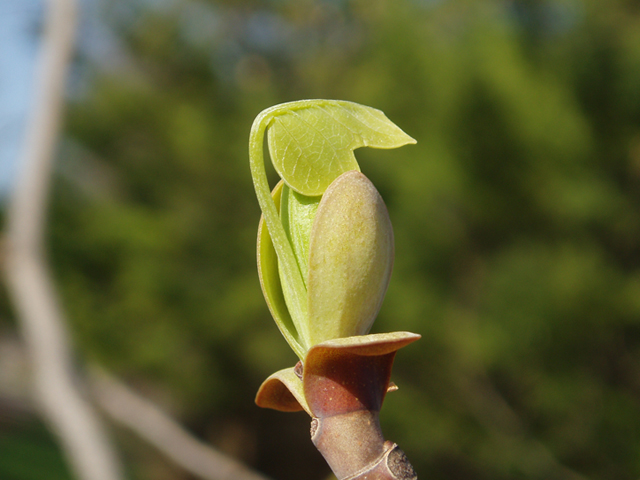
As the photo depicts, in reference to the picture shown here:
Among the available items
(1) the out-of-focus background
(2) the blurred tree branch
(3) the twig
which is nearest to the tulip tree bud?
(3) the twig

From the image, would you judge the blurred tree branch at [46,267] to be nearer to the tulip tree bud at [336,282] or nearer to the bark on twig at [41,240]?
the bark on twig at [41,240]

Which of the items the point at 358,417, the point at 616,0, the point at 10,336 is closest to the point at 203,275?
the point at 10,336

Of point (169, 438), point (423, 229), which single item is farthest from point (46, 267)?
point (423, 229)

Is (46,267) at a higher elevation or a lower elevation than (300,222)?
lower

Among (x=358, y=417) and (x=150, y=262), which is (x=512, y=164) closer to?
(x=150, y=262)

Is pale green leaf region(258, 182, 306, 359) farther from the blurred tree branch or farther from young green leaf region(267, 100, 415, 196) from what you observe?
the blurred tree branch

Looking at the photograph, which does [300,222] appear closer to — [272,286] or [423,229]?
[272,286]
